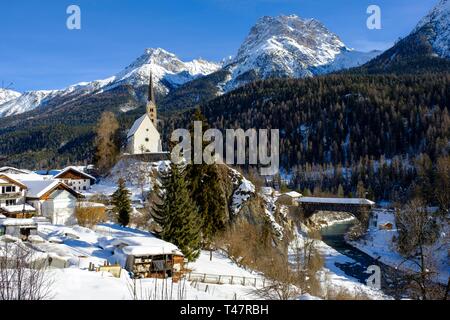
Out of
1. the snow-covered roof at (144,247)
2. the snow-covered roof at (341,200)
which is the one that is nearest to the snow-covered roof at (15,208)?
the snow-covered roof at (144,247)

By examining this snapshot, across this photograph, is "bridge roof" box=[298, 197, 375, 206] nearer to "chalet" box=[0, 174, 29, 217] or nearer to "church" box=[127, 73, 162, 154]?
"church" box=[127, 73, 162, 154]

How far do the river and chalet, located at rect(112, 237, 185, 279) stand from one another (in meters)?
17.5

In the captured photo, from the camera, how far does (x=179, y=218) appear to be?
35.2 metres

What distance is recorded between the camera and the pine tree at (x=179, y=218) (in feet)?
115

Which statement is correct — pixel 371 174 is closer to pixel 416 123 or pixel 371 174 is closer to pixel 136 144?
pixel 416 123

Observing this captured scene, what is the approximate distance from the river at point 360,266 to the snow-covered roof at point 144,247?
Answer: 1792cm

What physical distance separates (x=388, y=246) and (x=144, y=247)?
50.1m

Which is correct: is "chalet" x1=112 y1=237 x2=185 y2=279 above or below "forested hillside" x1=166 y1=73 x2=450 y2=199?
below

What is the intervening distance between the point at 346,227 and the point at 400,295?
59424 millimetres

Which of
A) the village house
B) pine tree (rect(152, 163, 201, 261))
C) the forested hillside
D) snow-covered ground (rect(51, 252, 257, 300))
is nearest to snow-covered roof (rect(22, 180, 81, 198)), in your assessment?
the village house

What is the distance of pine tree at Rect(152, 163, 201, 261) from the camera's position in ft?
115

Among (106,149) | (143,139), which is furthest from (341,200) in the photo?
(106,149)
